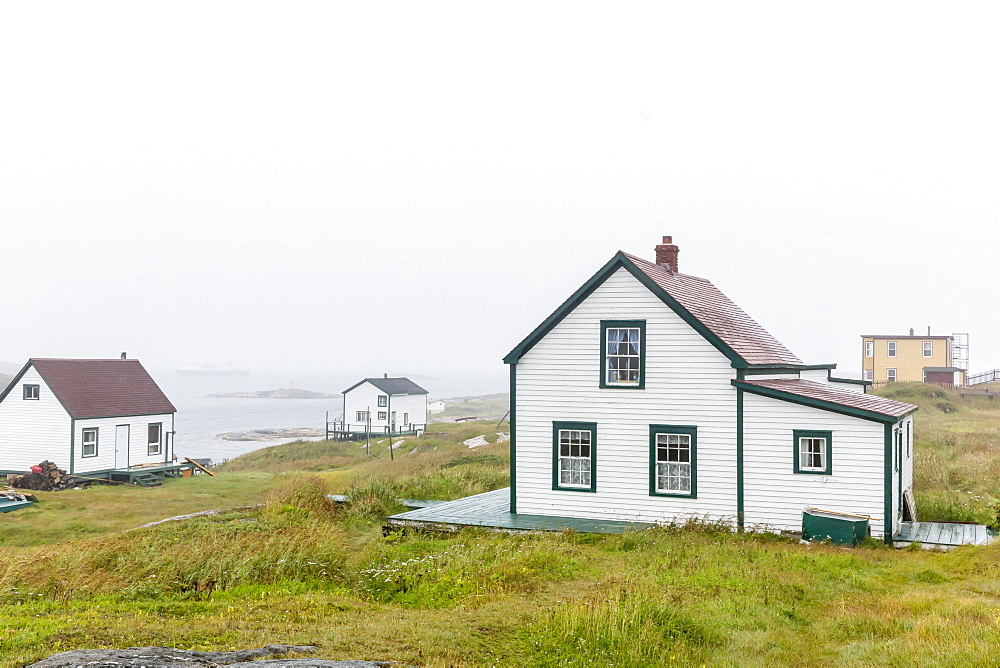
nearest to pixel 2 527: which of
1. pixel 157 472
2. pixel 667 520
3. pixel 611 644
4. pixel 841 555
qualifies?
pixel 157 472

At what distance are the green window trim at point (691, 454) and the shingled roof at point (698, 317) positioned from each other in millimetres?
2139

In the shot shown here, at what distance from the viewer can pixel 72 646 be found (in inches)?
363

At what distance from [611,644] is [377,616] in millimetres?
3739

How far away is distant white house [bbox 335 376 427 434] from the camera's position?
7556 centimetres

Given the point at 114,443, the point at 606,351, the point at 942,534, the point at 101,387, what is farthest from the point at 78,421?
the point at 942,534

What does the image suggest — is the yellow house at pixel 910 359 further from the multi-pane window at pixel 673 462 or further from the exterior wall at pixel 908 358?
the multi-pane window at pixel 673 462

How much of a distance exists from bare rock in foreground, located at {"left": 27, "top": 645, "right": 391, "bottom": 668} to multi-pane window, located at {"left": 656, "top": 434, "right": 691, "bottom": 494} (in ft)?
44.1

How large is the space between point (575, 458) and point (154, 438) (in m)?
28.2

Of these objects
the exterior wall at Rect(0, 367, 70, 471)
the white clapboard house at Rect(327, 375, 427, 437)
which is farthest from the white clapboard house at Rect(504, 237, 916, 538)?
the white clapboard house at Rect(327, 375, 427, 437)

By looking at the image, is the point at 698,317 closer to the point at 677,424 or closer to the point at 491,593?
the point at 677,424

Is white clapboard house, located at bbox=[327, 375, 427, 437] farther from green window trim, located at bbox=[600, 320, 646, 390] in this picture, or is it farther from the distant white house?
green window trim, located at bbox=[600, 320, 646, 390]

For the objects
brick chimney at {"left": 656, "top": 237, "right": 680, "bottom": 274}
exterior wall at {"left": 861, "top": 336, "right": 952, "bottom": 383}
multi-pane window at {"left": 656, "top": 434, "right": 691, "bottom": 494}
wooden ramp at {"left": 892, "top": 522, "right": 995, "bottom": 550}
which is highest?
brick chimney at {"left": 656, "top": 237, "right": 680, "bottom": 274}

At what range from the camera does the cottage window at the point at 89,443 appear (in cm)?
3794

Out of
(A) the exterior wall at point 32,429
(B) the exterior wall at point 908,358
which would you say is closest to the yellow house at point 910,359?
(B) the exterior wall at point 908,358
